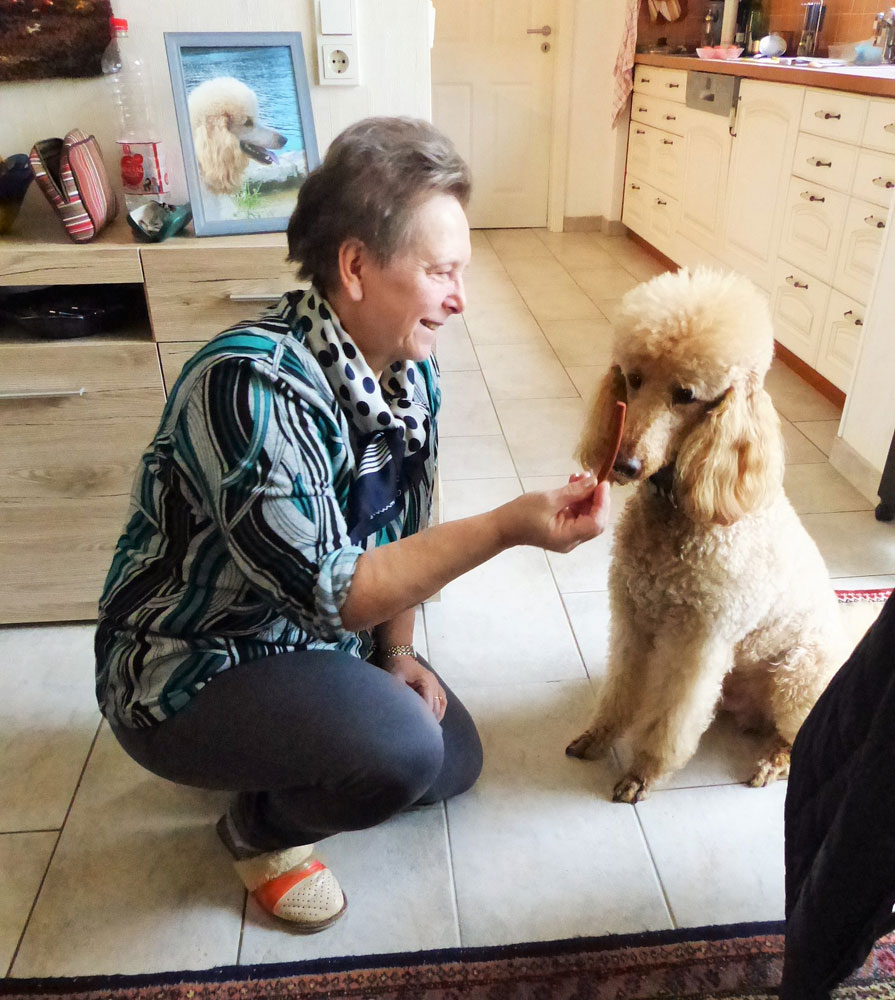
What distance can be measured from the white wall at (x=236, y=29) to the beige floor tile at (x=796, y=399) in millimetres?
1733

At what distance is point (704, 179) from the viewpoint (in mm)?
3766

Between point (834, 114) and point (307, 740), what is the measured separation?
2.66 metres

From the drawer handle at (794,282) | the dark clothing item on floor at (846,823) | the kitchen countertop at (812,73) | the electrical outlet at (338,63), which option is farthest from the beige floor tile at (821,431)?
the dark clothing item on floor at (846,823)

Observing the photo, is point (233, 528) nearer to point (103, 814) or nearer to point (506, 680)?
point (103, 814)

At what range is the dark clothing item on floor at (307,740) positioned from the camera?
103 cm

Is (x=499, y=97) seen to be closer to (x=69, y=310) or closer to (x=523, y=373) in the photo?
(x=523, y=373)

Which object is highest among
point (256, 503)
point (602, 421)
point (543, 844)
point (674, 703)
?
point (256, 503)

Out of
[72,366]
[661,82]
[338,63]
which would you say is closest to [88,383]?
[72,366]

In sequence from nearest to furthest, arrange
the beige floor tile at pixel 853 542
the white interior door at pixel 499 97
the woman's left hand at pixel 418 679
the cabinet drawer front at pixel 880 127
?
1. the woman's left hand at pixel 418 679
2. the beige floor tile at pixel 853 542
3. the cabinet drawer front at pixel 880 127
4. the white interior door at pixel 499 97

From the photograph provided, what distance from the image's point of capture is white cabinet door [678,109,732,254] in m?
3.58

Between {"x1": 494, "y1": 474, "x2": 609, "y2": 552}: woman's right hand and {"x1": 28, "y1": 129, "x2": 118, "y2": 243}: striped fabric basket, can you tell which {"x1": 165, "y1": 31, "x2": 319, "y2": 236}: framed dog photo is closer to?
{"x1": 28, "y1": 129, "x2": 118, "y2": 243}: striped fabric basket

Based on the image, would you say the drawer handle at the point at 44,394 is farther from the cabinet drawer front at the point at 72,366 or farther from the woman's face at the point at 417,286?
the woman's face at the point at 417,286

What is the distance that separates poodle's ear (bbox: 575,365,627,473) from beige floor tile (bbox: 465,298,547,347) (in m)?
2.09

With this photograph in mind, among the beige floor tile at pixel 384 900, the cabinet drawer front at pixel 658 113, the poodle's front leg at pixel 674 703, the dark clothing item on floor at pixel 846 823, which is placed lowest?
the beige floor tile at pixel 384 900
